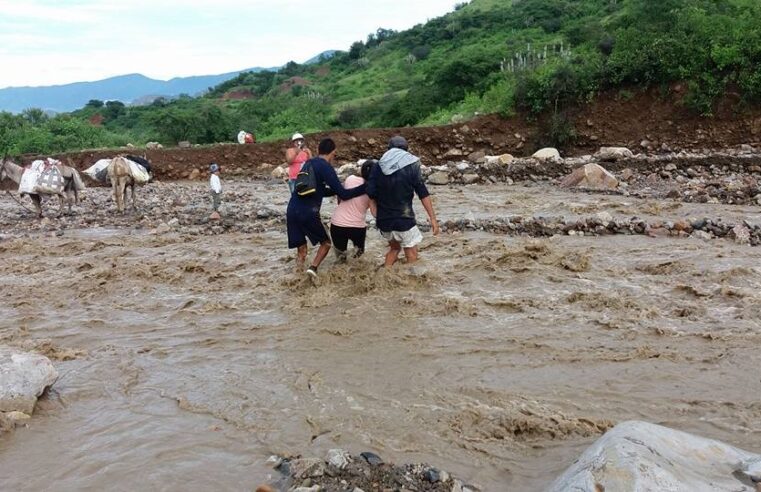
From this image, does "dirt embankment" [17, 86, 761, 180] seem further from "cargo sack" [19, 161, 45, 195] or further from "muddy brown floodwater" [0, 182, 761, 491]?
"muddy brown floodwater" [0, 182, 761, 491]

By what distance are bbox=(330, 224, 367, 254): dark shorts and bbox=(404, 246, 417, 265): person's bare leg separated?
0.52m

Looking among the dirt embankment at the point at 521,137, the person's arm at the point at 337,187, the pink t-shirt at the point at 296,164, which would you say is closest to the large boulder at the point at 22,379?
the person's arm at the point at 337,187

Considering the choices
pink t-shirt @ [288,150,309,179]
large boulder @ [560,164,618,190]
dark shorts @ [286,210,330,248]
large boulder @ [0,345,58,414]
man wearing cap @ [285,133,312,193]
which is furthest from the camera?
large boulder @ [560,164,618,190]

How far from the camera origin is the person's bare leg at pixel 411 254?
708 cm

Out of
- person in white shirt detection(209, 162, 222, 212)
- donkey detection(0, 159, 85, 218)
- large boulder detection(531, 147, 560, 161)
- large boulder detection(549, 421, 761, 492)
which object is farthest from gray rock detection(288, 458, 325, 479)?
large boulder detection(531, 147, 560, 161)

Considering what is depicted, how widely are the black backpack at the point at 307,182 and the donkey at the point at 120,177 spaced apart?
21.4 ft

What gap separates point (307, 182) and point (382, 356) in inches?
90.4

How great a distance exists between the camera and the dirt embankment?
58.3 feet

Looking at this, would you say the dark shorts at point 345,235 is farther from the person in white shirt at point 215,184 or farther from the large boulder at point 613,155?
the large boulder at point 613,155

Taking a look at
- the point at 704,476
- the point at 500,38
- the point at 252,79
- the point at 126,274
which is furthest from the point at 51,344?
the point at 252,79

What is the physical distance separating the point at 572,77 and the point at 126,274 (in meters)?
15.5

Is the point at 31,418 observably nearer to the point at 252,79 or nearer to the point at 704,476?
the point at 704,476

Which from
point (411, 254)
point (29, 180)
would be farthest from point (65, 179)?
point (411, 254)

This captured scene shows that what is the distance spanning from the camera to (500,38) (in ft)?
119
